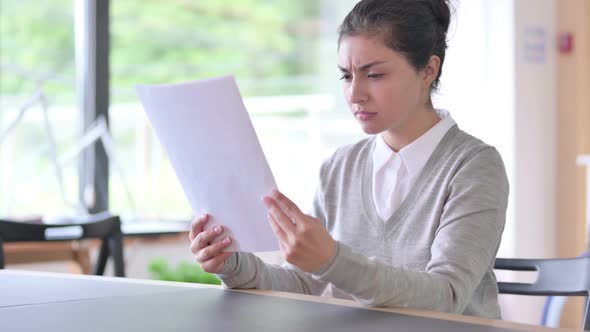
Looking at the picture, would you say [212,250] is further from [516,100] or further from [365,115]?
[516,100]

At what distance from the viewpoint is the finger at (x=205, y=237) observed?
4.00ft

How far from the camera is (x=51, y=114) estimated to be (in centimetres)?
434

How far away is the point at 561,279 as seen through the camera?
54.5 inches

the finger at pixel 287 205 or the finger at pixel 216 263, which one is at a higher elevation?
the finger at pixel 287 205

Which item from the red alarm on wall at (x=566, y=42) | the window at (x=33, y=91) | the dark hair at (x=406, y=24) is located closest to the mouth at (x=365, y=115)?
the dark hair at (x=406, y=24)

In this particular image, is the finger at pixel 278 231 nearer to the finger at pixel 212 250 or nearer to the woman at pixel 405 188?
the woman at pixel 405 188

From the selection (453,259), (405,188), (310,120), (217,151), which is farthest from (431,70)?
(310,120)

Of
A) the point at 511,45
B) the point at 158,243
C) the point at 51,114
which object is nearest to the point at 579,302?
the point at 511,45

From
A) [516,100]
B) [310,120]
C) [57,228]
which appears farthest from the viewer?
[310,120]

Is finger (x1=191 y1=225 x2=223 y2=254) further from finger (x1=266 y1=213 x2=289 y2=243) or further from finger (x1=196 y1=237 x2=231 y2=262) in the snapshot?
finger (x1=266 y1=213 x2=289 y2=243)

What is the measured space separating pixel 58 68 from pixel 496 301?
3342mm

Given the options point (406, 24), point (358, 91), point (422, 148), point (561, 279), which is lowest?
point (561, 279)

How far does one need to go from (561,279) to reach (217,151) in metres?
0.63

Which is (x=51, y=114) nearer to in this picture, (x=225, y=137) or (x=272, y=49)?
(x=272, y=49)
